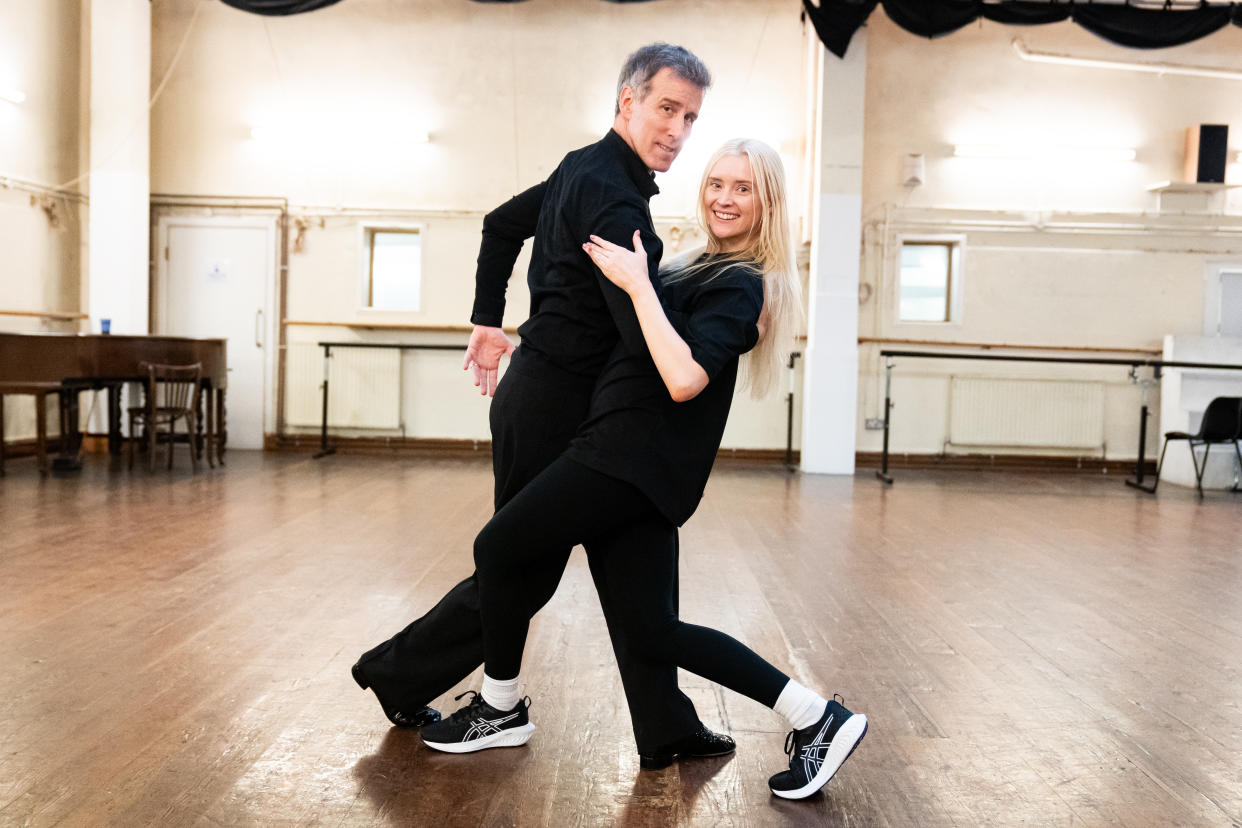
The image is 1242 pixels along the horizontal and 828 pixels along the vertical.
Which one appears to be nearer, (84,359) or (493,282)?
(493,282)

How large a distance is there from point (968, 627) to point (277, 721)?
7.10ft

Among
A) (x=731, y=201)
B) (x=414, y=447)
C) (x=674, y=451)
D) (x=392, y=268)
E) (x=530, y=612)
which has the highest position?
(x=392, y=268)

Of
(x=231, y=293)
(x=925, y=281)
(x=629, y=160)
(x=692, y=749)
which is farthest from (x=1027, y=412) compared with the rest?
(x=629, y=160)

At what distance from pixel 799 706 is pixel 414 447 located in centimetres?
779

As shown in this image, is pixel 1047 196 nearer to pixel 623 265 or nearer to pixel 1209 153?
pixel 1209 153

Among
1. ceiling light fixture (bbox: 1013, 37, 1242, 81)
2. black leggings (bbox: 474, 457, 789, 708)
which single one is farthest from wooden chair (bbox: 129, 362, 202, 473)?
ceiling light fixture (bbox: 1013, 37, 1242, 81)

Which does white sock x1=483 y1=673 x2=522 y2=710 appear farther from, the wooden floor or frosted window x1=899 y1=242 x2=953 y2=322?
frosted window x1=899 y1=242 x2=953 y2=322

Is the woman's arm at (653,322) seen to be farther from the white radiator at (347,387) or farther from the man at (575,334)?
the white radiator at (347,387)

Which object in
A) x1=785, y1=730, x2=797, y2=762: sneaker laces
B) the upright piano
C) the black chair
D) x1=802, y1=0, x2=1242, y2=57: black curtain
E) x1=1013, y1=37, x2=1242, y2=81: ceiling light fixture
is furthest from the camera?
x1=1013, y1=37, x2=1242, y2=81: ceiling light fixture

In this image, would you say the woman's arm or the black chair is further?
the black chair

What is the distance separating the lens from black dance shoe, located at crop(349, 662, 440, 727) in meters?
2.19

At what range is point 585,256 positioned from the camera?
1.77 meters

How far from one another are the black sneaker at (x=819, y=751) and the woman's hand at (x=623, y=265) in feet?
2.90

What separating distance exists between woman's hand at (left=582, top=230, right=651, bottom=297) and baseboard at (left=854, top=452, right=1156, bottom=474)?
25.6ft
